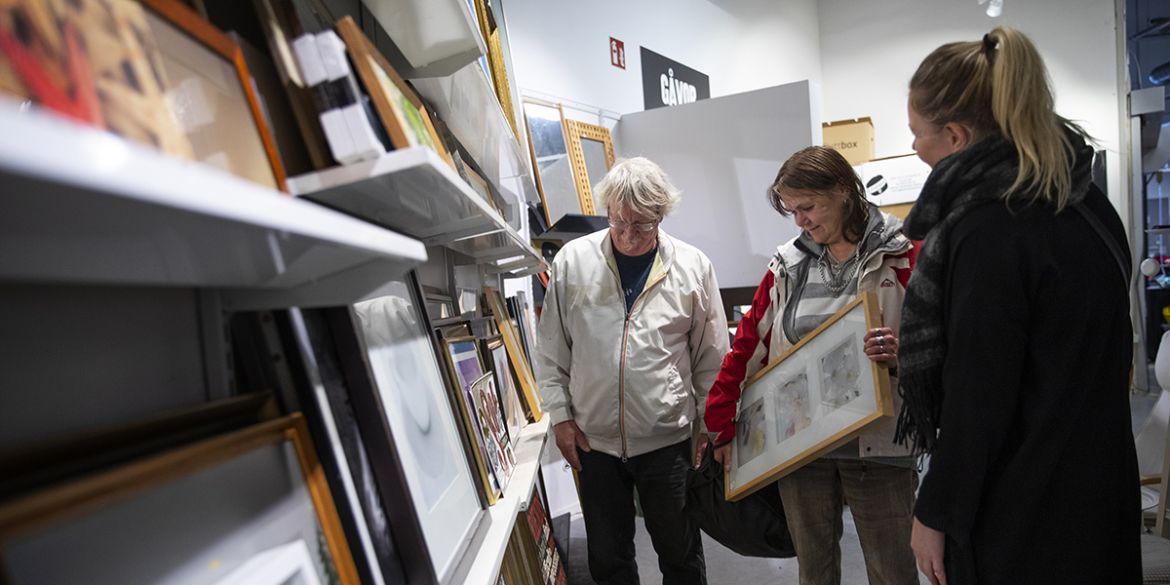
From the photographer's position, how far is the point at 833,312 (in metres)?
1.54

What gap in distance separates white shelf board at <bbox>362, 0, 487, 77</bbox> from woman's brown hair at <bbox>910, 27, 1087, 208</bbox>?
846mm

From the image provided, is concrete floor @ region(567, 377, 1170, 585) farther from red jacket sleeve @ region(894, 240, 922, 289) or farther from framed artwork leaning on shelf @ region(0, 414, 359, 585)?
framed artwork leaning on shelf @ region(0, 414, 359, 585)

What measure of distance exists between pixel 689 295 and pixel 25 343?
1678 millimetres

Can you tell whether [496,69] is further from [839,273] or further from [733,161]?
[733,161]

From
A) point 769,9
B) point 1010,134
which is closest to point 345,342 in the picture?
point 1010,134

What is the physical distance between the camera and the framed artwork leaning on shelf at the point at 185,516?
417 mm

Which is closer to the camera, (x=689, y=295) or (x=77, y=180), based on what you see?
(x=77, y=180)

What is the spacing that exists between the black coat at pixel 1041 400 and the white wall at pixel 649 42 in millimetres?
2529

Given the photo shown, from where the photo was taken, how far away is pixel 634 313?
195 centimetres

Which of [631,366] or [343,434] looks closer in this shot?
[343,434]

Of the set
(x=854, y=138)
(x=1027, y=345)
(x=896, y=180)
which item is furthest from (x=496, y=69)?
(x=854, y=138)

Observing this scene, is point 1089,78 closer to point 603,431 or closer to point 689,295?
point 689,295

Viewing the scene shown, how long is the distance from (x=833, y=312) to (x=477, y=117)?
41.6 inches

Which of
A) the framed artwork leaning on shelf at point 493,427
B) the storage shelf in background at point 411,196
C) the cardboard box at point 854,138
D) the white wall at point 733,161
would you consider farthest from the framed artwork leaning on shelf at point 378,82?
the cardboard box at point 854,138
